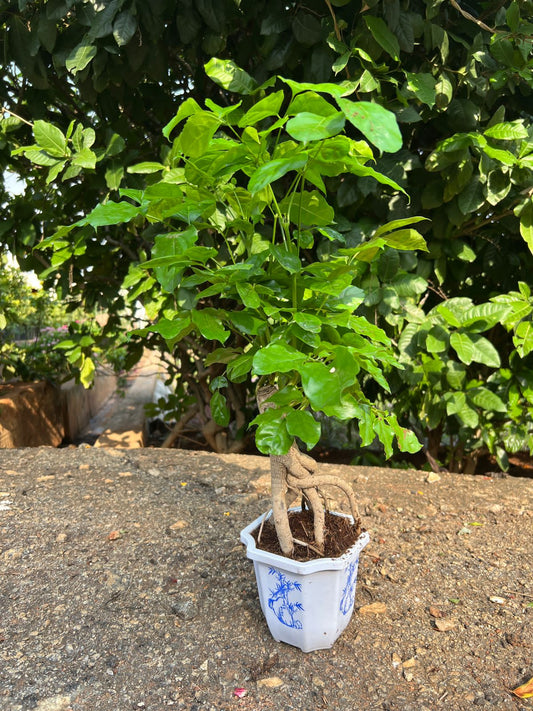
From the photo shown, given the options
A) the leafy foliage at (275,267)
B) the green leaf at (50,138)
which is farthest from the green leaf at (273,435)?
the green leaf at (50,138)

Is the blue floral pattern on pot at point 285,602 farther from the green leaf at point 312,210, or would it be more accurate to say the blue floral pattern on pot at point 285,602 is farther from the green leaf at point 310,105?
the green leaf at point 310,105

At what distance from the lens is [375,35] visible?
5.80ft

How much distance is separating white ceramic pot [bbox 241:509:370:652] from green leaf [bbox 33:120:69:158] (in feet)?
4.48

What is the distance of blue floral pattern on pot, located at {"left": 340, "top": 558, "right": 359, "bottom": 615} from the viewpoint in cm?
142

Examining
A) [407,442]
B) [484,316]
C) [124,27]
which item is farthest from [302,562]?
[124,27]

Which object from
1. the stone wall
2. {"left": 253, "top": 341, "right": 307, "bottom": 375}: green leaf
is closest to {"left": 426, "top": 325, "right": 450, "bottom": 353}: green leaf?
{"left": 253, "top": 341, "right": 307, "bottom": 375}: green leaf

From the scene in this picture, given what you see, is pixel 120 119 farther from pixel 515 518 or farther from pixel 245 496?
pixel 515 518

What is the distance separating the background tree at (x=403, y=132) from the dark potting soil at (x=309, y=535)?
0.90 metres

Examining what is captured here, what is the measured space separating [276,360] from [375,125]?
44 cm

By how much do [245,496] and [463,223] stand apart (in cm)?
149

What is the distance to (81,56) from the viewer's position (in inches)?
73.8

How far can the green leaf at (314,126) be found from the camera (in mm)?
813

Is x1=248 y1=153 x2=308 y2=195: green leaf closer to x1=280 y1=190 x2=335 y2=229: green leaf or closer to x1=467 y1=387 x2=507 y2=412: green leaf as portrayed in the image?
x1=280 y1=190 x2=335 y2=229: green leaf

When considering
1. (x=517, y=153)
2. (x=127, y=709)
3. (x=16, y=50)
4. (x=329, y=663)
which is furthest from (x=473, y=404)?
(x=16, y=50)
